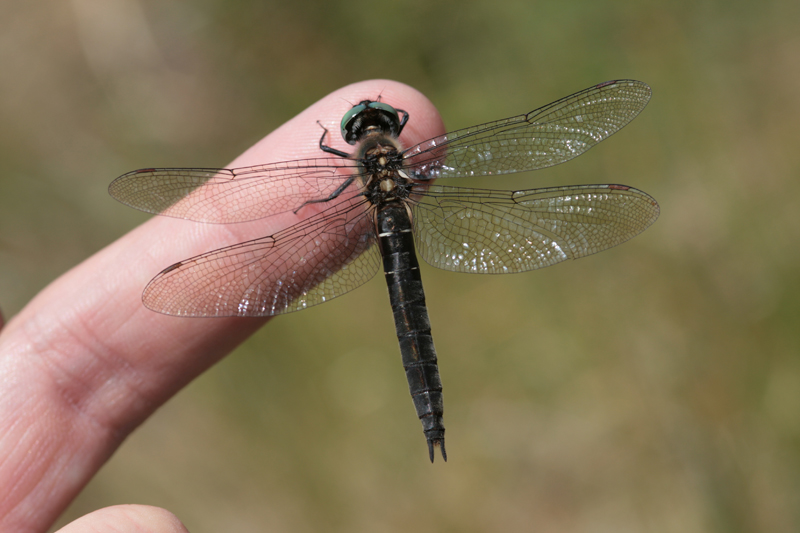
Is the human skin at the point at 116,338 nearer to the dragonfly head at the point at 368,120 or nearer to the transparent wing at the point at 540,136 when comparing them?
the dragonfly head at the point at 368,120

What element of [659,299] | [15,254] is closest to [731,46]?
[659,299]

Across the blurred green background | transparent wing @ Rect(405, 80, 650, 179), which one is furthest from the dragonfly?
the blurred green background

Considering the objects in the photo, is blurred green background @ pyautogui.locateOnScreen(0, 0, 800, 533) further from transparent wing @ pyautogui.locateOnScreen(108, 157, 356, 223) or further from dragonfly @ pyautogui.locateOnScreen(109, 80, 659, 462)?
transparent wing @ pyautogui.locateOnScreen(108, 157, 356, 223)

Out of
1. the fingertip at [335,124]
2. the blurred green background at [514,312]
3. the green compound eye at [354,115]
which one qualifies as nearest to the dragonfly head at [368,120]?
the green compound eye at [354,115]

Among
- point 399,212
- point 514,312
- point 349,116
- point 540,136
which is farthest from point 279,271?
point 514,312

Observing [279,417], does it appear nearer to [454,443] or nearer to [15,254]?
[454,443]
